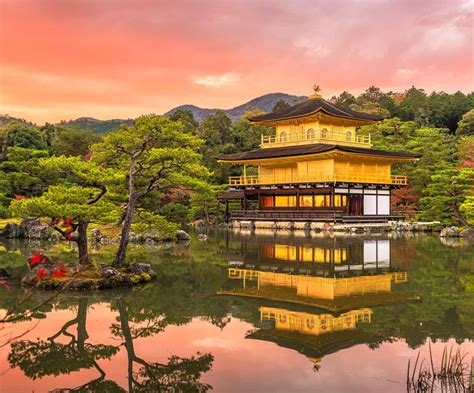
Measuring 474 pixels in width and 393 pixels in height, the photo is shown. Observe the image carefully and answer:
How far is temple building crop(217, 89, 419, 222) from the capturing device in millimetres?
41281

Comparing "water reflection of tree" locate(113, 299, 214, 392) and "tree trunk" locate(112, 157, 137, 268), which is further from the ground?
"tree trunk" locate(112, 157, 137, 268)

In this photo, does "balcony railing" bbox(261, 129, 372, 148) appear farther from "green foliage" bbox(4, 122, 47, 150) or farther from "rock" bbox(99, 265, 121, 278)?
"rock" bbox(99, 265, 121, 278)

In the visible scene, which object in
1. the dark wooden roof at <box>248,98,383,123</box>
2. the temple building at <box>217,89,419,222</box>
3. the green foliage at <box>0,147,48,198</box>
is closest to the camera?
the green foliage at <box>0,147,48,198</box>

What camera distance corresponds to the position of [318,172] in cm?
4306

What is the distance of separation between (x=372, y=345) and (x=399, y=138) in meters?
48.8

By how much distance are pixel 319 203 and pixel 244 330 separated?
33861 millimetres

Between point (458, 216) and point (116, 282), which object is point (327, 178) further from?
point (116, 282)

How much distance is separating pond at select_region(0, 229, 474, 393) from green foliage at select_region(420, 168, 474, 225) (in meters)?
20.9

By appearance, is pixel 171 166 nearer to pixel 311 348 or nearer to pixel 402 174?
pixel 311 348

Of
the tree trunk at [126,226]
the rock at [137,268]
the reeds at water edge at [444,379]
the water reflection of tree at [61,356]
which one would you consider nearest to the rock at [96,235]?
the tree trunk at [126,226]

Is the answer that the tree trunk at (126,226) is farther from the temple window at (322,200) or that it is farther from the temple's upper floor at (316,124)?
the temple's upper floor at (316,124)

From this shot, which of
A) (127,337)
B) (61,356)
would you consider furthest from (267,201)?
(61,356)

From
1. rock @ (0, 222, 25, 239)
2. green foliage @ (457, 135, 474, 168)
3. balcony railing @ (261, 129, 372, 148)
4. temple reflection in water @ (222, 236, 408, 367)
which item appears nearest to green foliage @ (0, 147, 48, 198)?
rock @ (0, 222, 25, 239)

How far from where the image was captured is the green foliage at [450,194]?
37062mm
